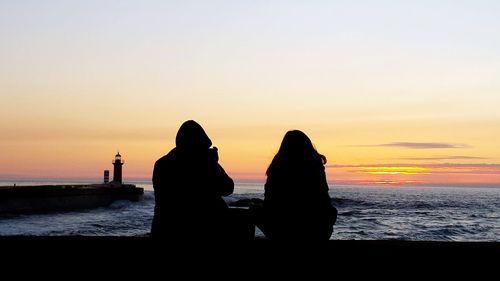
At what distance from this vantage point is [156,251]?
163 inches

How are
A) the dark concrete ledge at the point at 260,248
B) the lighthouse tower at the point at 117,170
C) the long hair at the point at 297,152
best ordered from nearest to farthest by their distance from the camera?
the long hair at the point at 297,152, the dark concrete ledge at the point at 260,248, the lighthouse tower at the point at 117,170

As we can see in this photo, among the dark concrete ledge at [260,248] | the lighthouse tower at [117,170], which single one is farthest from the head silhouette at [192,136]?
the lighthouse tower at [117,170]

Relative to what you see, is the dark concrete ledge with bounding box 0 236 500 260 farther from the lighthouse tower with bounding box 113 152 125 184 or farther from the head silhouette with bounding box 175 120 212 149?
the lighthouse tower with bounding box 113 152 125 184

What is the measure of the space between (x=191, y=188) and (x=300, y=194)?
762 mm

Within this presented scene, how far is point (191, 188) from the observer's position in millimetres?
4020

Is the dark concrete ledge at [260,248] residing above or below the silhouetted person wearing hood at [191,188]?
below

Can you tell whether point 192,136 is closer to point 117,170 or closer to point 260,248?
point 260,248

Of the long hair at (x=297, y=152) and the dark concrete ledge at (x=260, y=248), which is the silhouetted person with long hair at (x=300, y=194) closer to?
the long hair at (x=297, y=152)

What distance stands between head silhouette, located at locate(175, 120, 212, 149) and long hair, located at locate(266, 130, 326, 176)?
1.78ft

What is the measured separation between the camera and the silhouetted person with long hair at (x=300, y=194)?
392cm

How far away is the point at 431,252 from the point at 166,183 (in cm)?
250

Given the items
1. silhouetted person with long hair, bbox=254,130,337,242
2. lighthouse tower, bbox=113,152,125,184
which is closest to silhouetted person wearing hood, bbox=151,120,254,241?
silhouetted person with long hair, bbox=254,130,337,242

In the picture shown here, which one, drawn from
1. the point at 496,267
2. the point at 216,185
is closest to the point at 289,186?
the point at 216,185

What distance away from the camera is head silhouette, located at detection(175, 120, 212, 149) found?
3.98m
